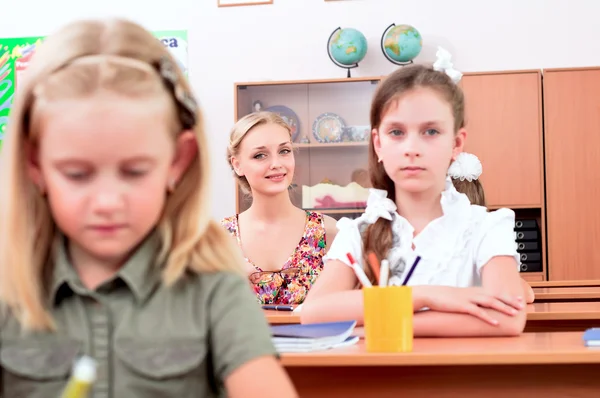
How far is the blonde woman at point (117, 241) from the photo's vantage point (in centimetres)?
100

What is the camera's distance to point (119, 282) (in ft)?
3.51

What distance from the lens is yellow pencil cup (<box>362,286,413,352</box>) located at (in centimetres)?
146

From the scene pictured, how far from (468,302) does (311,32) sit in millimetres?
4768

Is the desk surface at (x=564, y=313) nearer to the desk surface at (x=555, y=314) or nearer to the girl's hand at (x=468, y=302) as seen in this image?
the desk surface at (x=555, y=314)

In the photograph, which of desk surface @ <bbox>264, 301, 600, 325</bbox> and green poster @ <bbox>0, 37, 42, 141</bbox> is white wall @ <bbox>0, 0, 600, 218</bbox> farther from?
desk surface @ <bbox>264, 301, 600, 325</bbox>

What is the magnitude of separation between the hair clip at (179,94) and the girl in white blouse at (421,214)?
34.2 inches

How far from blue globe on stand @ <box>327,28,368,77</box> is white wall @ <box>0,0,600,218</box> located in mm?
234

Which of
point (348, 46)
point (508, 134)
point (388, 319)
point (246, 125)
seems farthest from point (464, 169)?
point (348, 46)

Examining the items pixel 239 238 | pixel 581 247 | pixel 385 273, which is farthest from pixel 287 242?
pixel 581 247

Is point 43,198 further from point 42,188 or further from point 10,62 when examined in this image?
point 10,62

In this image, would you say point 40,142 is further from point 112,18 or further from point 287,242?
point 287,242

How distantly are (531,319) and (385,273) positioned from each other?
916mm

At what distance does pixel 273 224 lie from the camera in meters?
3.46

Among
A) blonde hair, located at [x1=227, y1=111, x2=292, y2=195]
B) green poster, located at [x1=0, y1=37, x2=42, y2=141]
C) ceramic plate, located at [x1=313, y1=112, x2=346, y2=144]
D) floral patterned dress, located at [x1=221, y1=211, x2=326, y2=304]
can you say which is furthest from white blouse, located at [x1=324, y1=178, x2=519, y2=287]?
green poster, located at [x1=0, y1=37, x2=42, y2=141]
